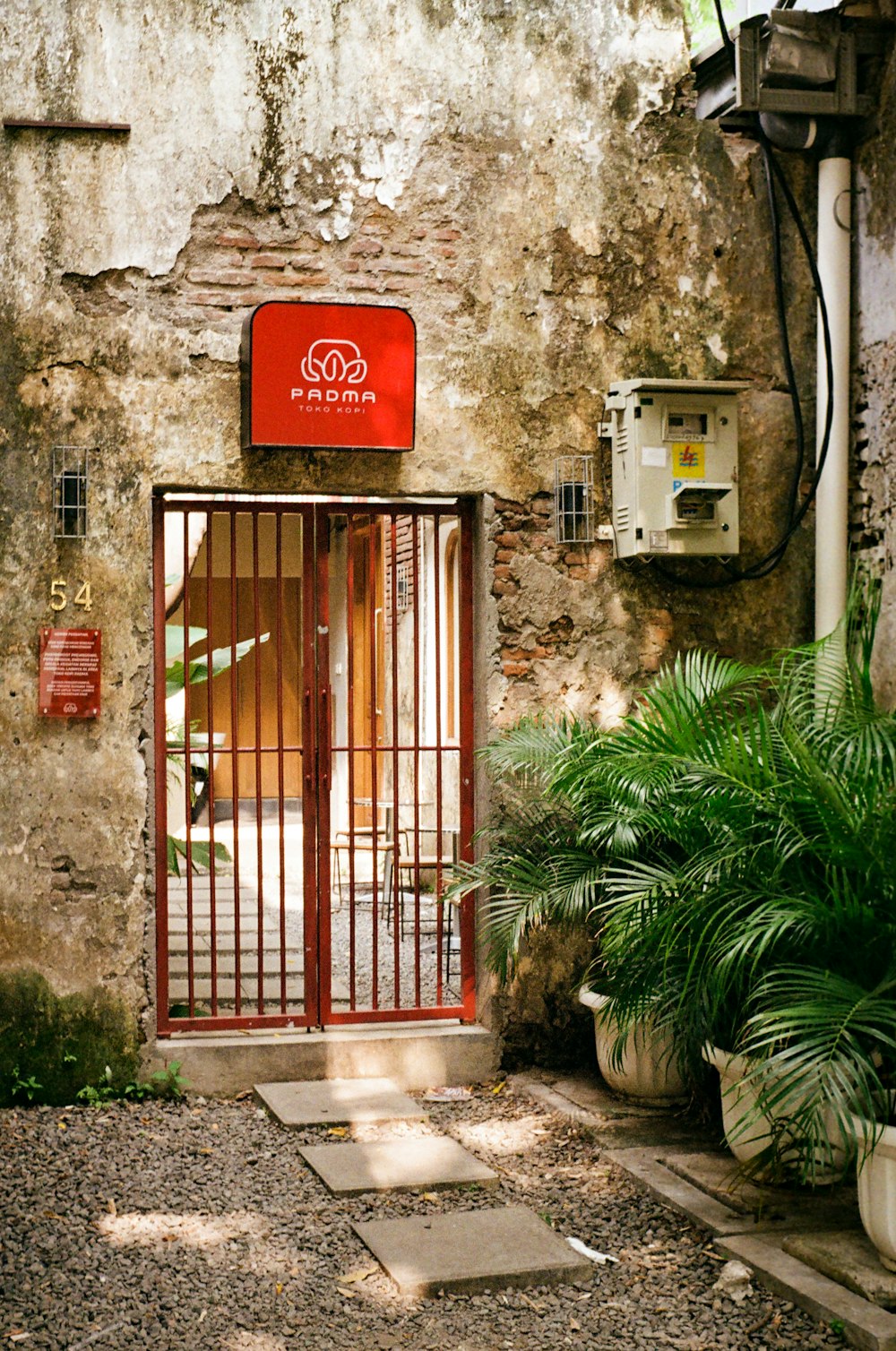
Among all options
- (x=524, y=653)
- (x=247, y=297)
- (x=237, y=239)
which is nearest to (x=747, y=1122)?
(x=524, y=653)

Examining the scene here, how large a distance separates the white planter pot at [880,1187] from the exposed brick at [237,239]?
419 centimetres

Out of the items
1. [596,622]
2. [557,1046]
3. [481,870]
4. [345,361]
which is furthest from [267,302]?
[557,1046]

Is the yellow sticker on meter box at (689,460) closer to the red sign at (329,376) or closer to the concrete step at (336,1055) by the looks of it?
the red sign at (329,376)

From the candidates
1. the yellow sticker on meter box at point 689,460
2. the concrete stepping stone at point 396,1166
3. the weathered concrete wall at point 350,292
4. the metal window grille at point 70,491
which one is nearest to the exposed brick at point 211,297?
the weathered concrete wall at point 350,292

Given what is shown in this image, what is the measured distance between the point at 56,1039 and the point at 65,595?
1808 mm

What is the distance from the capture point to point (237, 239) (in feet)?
19.6

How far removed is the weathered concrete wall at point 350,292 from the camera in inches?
228

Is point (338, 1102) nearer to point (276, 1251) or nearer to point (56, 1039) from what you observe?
point (56, 1039)

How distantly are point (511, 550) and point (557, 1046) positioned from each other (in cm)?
220

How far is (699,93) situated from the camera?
6.35 m

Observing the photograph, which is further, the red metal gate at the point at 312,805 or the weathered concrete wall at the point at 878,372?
the red metal gate at the point at 312,805

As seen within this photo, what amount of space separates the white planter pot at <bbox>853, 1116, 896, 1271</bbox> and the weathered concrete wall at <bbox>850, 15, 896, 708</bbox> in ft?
8.25

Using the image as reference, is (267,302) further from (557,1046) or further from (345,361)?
(557,1046)

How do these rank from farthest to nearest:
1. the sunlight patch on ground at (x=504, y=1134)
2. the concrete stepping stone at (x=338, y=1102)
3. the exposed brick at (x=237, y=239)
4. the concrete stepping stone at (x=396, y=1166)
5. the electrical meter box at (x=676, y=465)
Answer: the electrical meter box at (x=676, y=465) < the exposed brick at (x=237, y=239) < the concrete stepping stone at (x=338, y=1102) < the sunlight patch on ground at (x=504, y=1134) < the concrete stepping stone at (x=396, y=1166)
